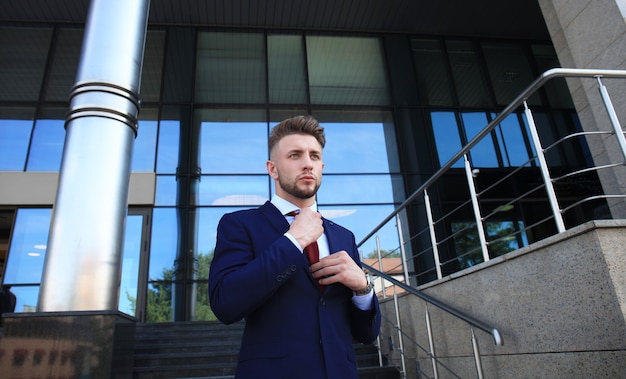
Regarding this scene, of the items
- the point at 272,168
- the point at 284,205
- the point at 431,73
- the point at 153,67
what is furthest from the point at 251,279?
the point at 431,73

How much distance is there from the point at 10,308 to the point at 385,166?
26.9 feet

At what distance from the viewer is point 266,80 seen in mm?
11086

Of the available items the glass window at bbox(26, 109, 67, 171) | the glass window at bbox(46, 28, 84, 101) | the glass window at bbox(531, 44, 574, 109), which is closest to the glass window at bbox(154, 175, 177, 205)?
the glass window at bbox(26, 109, 67, 171)

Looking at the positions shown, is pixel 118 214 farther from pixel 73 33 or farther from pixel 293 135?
pixel 73 33

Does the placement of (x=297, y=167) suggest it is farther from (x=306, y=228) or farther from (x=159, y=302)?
(x=159, y=302)

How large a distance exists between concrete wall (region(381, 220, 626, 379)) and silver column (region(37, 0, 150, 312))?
2.31 metres

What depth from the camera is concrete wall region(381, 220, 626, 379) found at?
206 cm

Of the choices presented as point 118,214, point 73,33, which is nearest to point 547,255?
point 118,214

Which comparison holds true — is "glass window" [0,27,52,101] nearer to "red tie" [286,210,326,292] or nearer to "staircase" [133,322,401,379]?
"staircase" [133,322,401,379]

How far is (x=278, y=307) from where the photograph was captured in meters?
1.25

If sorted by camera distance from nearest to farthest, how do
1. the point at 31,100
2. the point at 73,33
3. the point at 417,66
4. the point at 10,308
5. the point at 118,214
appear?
the point at 118,214 < the point at 10,308 < the point at 31,100 < the point at 73,33 < the point at 417,66

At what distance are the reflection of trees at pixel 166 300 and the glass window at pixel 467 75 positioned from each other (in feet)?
25.7

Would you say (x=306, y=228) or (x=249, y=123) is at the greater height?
(x=249, y=123)

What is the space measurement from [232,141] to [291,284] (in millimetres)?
9213
